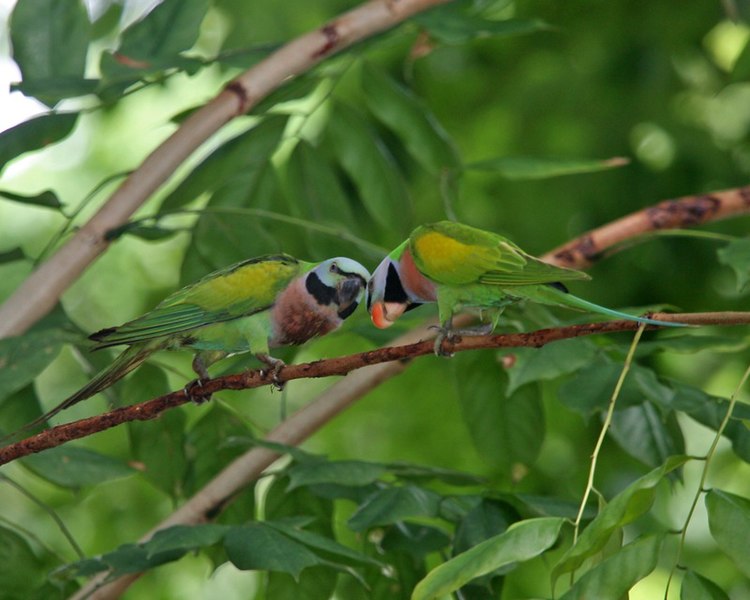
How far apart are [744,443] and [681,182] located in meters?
1.99

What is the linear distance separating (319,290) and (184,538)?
26.2 inches

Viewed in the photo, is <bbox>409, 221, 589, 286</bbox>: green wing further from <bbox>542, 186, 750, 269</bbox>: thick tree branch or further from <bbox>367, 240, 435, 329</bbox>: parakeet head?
<bbox>542, 186, 750, 269</bbox>: thick tree branch

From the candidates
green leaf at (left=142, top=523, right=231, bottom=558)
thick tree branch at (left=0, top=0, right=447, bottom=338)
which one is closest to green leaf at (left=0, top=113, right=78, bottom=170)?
thick tree branch at (left=0, top=0, right=447, bottom=338)

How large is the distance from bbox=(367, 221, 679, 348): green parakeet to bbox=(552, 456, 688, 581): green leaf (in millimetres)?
200

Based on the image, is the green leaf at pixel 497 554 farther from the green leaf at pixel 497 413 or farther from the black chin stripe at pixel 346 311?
the green leaf at pixel 497 413

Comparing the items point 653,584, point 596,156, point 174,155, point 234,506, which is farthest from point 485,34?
point 653,584

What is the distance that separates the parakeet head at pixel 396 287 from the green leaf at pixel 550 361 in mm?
545

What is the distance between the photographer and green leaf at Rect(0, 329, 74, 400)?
1564mm

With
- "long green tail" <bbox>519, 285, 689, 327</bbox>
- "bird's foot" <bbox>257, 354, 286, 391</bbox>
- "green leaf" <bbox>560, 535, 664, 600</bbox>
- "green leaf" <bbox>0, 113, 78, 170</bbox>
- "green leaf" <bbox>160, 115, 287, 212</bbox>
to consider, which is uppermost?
"green leaf" <bbox>0, 113, 78, 170</bbox>

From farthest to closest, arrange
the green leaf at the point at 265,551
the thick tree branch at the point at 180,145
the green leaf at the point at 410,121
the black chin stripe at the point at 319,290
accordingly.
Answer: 1. the green leaf at the point at 410,121
2. the thick tree branch at the point at 180,145
3. the green leaf at the point at 265,551
4. the black chin stripe at the point at 319,290

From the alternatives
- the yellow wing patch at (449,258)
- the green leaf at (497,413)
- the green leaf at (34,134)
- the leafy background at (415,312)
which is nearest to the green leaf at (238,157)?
the leafy background at (415,312)

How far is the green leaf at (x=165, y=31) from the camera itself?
1696mm

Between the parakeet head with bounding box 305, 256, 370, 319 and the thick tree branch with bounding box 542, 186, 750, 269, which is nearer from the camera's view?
the parakeet head with bounding box 305, 256, 370, 319

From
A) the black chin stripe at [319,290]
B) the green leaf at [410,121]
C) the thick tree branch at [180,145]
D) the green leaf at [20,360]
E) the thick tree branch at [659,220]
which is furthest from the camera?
the green leaf at [410,121]
